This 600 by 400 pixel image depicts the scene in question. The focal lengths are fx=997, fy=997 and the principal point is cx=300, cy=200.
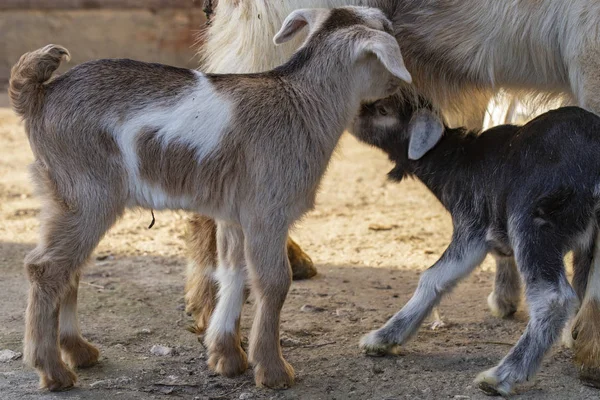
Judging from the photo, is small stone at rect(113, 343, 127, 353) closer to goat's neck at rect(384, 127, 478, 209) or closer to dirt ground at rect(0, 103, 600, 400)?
dirt ground at rect(0, 103, 600, 400)

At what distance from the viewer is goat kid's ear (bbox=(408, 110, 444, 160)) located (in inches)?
177

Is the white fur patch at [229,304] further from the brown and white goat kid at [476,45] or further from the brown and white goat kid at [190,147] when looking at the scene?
the brown and white goat kid at [476,45]

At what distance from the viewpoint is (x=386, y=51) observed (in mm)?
3848

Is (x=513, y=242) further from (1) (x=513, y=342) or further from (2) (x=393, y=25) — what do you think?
(2) (x=393, y=25)

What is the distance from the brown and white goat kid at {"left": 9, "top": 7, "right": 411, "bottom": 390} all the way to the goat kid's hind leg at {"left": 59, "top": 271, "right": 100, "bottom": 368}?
0.40 feet

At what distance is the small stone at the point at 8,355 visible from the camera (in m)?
4.32

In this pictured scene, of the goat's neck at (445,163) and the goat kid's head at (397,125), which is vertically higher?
the goat kid's head at (397,125)

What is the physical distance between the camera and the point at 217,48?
15.3 ft

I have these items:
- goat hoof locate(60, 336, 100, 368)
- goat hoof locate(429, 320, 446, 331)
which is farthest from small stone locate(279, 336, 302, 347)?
goat hoof locate(60, 336, 100, 368)

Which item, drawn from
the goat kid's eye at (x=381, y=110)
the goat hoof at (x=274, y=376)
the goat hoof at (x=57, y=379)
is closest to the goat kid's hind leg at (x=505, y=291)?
the goat kid's eye at (x=381, y=110)

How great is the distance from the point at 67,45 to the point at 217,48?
5.83 meters

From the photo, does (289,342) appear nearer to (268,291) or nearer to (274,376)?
(274,376)

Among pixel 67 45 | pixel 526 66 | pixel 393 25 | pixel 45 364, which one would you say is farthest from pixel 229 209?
pixel 67 45

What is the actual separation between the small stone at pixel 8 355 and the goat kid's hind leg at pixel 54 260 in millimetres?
546
